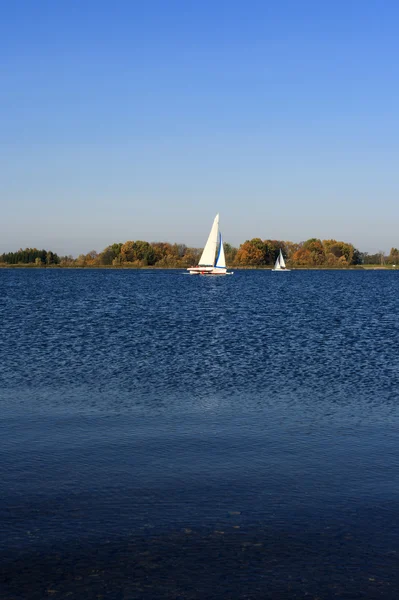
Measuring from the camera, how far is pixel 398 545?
11.5 metres

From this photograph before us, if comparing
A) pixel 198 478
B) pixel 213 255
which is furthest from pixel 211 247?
pixel 198 478

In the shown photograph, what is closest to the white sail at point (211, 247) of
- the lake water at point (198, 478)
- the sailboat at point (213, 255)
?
the sailboat at point (213, 255)

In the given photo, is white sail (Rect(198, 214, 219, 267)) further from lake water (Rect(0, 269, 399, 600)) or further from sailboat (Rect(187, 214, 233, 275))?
lake water (Rect(0, 269, 399, 600))

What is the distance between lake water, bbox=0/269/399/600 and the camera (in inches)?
412

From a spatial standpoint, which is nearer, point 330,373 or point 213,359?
point 330,373

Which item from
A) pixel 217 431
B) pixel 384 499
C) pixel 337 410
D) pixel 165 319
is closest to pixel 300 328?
pixel 165 319

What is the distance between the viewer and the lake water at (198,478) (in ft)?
34.3

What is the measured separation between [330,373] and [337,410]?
26.1 ft

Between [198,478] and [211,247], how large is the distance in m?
165

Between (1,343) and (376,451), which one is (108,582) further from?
(1,343)

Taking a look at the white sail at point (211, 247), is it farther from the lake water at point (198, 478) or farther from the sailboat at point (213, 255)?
the lake water at point (198, 478)

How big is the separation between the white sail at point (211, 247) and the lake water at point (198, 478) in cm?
14043

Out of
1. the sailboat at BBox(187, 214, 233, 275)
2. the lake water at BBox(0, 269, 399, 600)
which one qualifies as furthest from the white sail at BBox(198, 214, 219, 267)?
the lake water at BBox(0, 269, 399, 600)

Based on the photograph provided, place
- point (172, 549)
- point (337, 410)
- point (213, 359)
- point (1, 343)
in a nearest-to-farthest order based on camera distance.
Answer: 1. point (172, 549)
2. point (337, 410)
3. point (213, 359)
4. point (1, 343)
